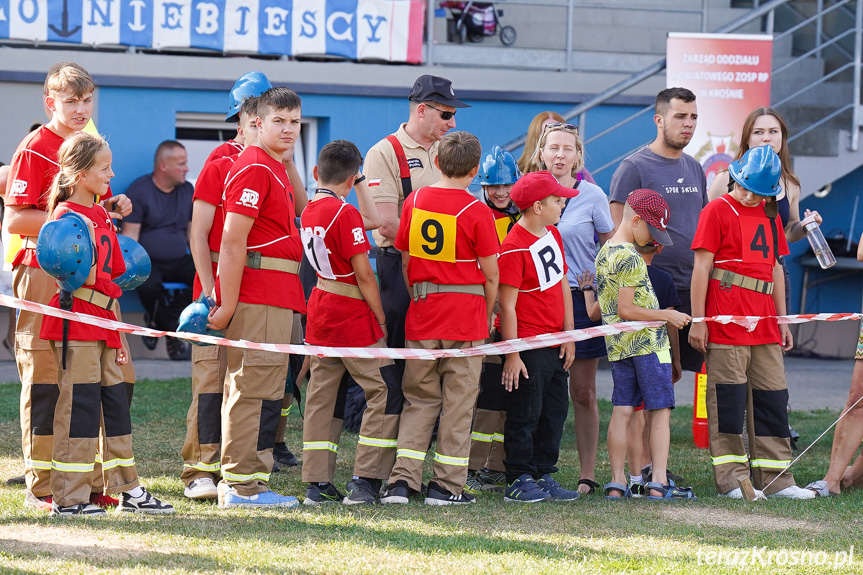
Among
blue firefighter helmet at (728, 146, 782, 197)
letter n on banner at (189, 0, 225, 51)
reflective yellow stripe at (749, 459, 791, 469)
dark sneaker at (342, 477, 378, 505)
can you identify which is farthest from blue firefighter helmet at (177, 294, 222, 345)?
letter n on banner at (189, 0, 225, 51)

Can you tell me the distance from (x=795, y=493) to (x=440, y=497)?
1.99m

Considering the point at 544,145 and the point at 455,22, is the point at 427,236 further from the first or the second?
the point at 455,22

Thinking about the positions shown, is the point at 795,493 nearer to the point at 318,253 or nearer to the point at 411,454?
the point at 411,454

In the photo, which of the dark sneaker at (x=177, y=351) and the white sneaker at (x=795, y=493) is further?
the dark sneaker at (x=177, y=351)

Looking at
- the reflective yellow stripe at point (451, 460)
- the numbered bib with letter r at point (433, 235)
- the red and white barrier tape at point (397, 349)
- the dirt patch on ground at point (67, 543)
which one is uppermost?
the numbered bib with letter r at point (433, 235)

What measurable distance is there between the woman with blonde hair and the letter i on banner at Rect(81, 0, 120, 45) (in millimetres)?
6292

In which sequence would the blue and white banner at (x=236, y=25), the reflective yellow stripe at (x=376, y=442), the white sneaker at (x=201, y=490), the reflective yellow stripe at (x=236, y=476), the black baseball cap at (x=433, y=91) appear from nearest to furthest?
the reflective yellow stripe at (x=236, y=476)
the white sneaker at (x=201, y=490)
the reflective yellow stripe at (x=376, y=442)
the black baseball cap at (x=433, y=91)
the blue and white banner at (x=236, y=25)

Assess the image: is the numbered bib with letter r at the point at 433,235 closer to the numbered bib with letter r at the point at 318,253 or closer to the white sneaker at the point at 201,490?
the numbered bib with letter r at the point at 318,253

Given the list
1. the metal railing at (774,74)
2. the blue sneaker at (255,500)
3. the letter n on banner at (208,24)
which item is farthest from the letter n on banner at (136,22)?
the blue sneaker at (255,500)

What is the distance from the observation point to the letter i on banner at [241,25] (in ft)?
38.0

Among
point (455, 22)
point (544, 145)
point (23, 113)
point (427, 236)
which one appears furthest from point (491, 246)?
point (455, 22)

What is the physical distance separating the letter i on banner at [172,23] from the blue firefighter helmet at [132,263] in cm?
637

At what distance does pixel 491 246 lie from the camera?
5602 mm

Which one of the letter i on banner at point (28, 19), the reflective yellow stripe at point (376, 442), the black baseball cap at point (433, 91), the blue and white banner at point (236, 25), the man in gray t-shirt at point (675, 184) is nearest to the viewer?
the reflective yellow stripe at point (376, 442)
